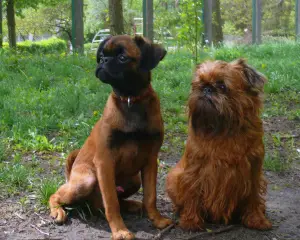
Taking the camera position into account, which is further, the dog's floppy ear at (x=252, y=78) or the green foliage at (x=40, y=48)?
the green foliage at (x=40, y=48)

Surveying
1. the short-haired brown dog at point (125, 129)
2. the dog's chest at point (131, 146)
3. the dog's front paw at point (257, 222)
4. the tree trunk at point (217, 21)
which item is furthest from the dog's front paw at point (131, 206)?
the tree trunk at point (217, 21)

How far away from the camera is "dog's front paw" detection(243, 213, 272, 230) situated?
4047mm

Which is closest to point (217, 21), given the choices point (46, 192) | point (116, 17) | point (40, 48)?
point (116, 17)

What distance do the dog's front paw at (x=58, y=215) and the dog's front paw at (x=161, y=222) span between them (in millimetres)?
819

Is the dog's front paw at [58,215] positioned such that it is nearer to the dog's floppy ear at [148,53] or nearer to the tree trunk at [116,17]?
the dog's floppy ear at [148,53]

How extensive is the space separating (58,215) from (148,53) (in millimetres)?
1649

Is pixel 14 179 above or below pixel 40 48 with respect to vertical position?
below

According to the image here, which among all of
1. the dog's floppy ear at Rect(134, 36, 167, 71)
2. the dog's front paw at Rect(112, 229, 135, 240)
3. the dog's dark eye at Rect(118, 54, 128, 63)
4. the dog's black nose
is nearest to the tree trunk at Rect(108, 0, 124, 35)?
the dog's floppy ear at Rect(134, 36, 167, 71)

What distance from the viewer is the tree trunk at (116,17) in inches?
571

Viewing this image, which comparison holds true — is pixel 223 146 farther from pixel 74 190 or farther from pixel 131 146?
pixel 74 190

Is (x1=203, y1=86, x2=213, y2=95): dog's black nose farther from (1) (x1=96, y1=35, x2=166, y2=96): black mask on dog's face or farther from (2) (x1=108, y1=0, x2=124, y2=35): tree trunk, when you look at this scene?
(2) (x1=108, y1=0, x2=124, y2=35): tree trunk

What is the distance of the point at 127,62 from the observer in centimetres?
393

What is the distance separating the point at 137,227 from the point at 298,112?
14.8 feet

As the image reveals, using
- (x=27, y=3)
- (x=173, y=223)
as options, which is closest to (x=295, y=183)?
(x=173, y=223)
